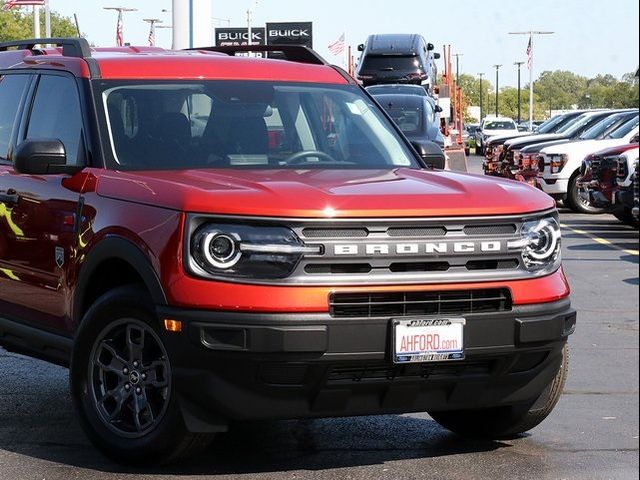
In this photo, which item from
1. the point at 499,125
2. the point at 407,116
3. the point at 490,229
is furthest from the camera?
the point at 499,125

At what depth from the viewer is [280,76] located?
7535mm

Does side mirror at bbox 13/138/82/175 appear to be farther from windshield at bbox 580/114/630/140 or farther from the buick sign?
the buick sign

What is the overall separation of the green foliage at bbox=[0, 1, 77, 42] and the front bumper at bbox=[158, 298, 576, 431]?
86.1m

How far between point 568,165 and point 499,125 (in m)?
50.2

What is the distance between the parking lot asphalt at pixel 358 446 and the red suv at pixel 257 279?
0.18 meters

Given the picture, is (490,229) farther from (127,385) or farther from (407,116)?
(407,116)

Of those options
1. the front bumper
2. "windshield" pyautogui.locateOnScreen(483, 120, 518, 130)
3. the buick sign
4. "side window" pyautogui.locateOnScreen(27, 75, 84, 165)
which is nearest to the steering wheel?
"side window" pyautogui.locateOnScreen(27, 75, 84, 165)

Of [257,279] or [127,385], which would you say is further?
[127,385]

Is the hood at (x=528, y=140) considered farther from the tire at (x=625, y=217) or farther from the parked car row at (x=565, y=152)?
the tire at (x=625, y=217)

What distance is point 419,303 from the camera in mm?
5777

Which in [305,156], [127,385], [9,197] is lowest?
[127,385]

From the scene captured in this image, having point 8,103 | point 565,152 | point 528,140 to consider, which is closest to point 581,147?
point 565,152

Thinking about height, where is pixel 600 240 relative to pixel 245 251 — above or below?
Answer: below

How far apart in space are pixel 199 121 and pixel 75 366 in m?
1.40
